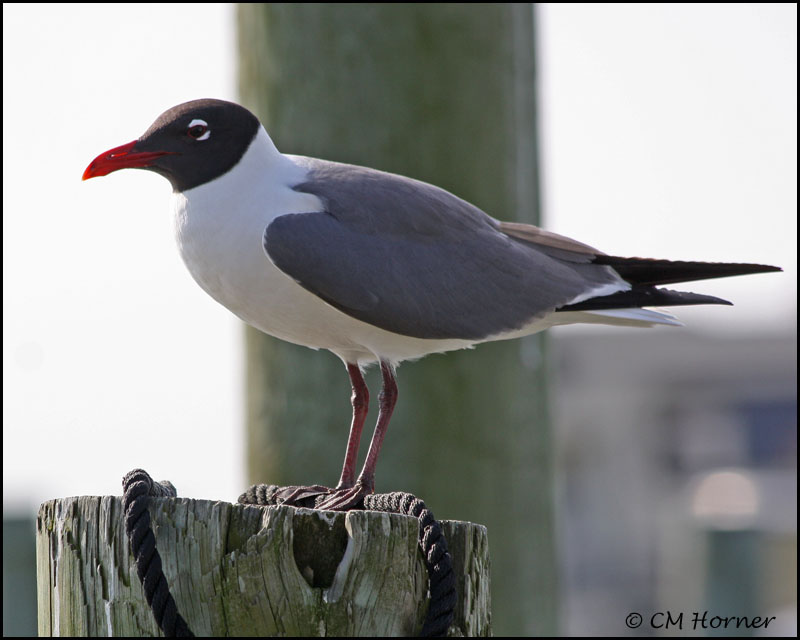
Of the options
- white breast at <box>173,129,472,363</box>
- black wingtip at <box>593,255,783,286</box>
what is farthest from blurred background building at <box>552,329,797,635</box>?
white breast at <box>173,129,472,363</box>

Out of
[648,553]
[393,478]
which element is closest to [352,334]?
[393,478]

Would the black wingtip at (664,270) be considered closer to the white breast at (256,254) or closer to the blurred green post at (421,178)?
the white breast at (256,254)

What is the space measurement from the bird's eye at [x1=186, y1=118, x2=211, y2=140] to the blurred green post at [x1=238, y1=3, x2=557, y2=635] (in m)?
1.35

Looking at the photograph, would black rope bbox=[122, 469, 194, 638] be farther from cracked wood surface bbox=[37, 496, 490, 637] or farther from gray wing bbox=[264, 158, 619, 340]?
gray wing bbox=[264, 158, 619, 340]

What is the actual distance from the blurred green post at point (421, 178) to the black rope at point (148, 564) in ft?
9.25

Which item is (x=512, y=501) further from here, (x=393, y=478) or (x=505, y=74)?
(x=505, y=74)

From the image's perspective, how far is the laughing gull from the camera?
456 cm

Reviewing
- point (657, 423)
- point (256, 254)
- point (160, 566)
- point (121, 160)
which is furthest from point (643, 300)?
point (657, 423)

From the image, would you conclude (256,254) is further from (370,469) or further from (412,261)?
(370,469)

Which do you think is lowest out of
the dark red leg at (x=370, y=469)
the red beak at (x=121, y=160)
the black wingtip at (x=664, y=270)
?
the dark red leg at (x=370, y=469)

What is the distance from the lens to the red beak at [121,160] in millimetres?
4719

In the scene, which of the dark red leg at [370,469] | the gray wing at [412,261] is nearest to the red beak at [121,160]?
the gray wing at [412,261]

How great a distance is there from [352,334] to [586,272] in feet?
3.36

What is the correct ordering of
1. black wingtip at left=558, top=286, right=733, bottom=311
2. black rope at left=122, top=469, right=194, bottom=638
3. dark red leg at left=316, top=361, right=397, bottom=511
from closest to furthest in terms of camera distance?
black rope at left=122, top=469, right=194, bottom=638 < dark red leg at left=316, top=361, right=397, bottom=511 < black wingtip at left=558, top=286, right=733, bottom=311
